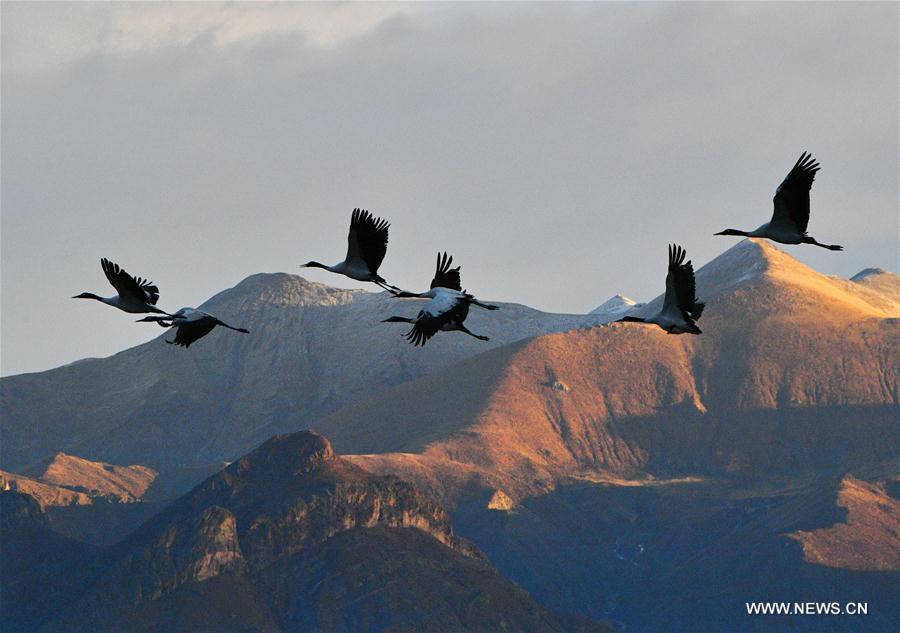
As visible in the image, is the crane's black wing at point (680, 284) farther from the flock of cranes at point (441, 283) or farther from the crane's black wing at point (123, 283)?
the crane's black wing at point (123, 283)

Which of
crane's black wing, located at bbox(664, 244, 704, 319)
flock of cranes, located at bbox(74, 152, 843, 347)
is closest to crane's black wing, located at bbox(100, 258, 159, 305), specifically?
flock of cranes, located at bbox(74, 152, 843, 347)

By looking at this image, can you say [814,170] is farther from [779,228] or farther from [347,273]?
[347,273]

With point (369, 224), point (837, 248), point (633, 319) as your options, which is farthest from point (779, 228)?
point (369, 224)

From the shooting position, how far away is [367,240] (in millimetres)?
66125

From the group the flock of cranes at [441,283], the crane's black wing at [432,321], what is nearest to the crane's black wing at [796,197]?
Result: the flock of cranes at [441,283]

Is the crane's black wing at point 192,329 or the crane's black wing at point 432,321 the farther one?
the crane's black wing at point 192,329

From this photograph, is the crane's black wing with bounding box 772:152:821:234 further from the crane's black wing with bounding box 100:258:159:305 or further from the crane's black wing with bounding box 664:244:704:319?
the crane's black wing with bounding box 100:258:159:305

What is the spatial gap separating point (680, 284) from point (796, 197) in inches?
180

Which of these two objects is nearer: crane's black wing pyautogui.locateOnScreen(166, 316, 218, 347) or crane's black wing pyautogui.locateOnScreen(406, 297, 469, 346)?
crane's black wing pyautogui.locateOnScreen(406, 297, 469, 346)

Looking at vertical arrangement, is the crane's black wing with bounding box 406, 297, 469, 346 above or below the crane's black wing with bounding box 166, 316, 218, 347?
below

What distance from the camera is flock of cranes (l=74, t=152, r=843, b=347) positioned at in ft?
199

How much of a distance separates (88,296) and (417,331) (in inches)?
702

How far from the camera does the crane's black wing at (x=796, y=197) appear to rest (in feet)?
202

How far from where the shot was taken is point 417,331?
194 ft
